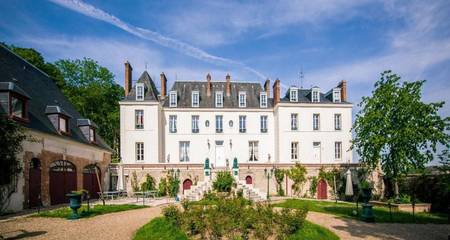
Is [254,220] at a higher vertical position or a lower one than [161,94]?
lower

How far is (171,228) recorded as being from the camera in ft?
30.0

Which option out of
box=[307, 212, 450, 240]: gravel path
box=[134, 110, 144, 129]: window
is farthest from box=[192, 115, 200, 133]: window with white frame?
box=[307, 212, 450, 240]: gravel path

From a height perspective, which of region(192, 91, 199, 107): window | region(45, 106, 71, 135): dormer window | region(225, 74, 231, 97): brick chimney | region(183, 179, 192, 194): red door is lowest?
region(183, 179, 192, 194): red door

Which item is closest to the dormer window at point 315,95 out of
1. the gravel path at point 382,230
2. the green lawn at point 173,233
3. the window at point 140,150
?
the window at point 140,150

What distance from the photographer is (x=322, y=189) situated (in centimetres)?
2488

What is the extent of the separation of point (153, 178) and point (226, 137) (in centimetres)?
793

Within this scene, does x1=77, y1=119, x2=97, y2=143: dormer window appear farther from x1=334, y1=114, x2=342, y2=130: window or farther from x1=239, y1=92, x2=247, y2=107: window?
x1=334, y1=114, x2=342, y2=130: window

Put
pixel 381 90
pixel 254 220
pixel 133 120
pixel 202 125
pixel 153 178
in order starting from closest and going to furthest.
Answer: pixel 254 220 < pixel 381 90 < pixel 153 178 < pixel 133 120 < pixel 202 125

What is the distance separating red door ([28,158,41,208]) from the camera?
14422 millimetres

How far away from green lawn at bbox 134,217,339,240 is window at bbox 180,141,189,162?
18.2 m

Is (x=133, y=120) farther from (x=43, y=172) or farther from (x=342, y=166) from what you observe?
(x=342, y=166)

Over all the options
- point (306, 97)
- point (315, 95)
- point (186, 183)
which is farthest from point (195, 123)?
point (315, 95)

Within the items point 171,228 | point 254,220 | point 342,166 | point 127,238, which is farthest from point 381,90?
point 127,238

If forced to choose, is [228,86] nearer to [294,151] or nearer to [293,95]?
[293,95]
